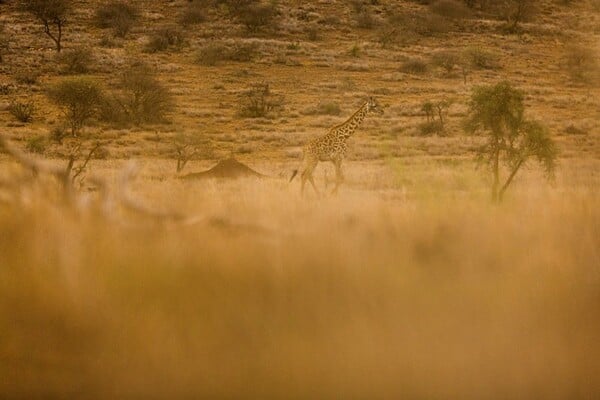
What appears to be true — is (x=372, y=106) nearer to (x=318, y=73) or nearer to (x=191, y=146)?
(x=191, y=146)

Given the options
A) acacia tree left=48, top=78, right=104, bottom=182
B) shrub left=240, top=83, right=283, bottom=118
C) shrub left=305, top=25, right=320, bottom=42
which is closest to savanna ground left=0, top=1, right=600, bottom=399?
acacia tree left=48, top=78, right=104, bottom=182

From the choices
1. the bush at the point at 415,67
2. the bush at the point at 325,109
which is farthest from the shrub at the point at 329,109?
the bush at the point at 415,67

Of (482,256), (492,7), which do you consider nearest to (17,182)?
(482,256)

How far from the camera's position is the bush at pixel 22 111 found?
100 ft

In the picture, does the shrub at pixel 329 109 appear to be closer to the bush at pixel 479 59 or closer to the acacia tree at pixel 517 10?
the bush at pixel 479 59

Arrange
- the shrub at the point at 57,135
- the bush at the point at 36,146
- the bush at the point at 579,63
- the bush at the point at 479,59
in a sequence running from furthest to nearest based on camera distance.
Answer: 1. the bush at the point at 479,59
2. the bush at the point at 579,63
3. the shrub at the point at 57,135
4. the bush at the point at 36,146

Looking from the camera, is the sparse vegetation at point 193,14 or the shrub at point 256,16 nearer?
the shrub at point 256,16

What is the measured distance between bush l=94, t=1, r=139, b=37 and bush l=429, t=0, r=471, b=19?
2251cm

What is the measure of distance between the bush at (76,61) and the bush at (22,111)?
792 cm

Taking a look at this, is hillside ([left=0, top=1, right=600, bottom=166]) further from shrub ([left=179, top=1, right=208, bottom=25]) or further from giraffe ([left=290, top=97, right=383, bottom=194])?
giraffe ([left=290, top=97, right=383, bottom=194])

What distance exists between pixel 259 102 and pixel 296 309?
3132 centimetres

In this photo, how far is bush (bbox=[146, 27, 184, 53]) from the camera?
45.9 m

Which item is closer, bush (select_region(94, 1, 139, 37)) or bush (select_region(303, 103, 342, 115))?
bush (select_region(303, 103, 342, 115))

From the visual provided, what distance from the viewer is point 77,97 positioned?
88.7 feet
